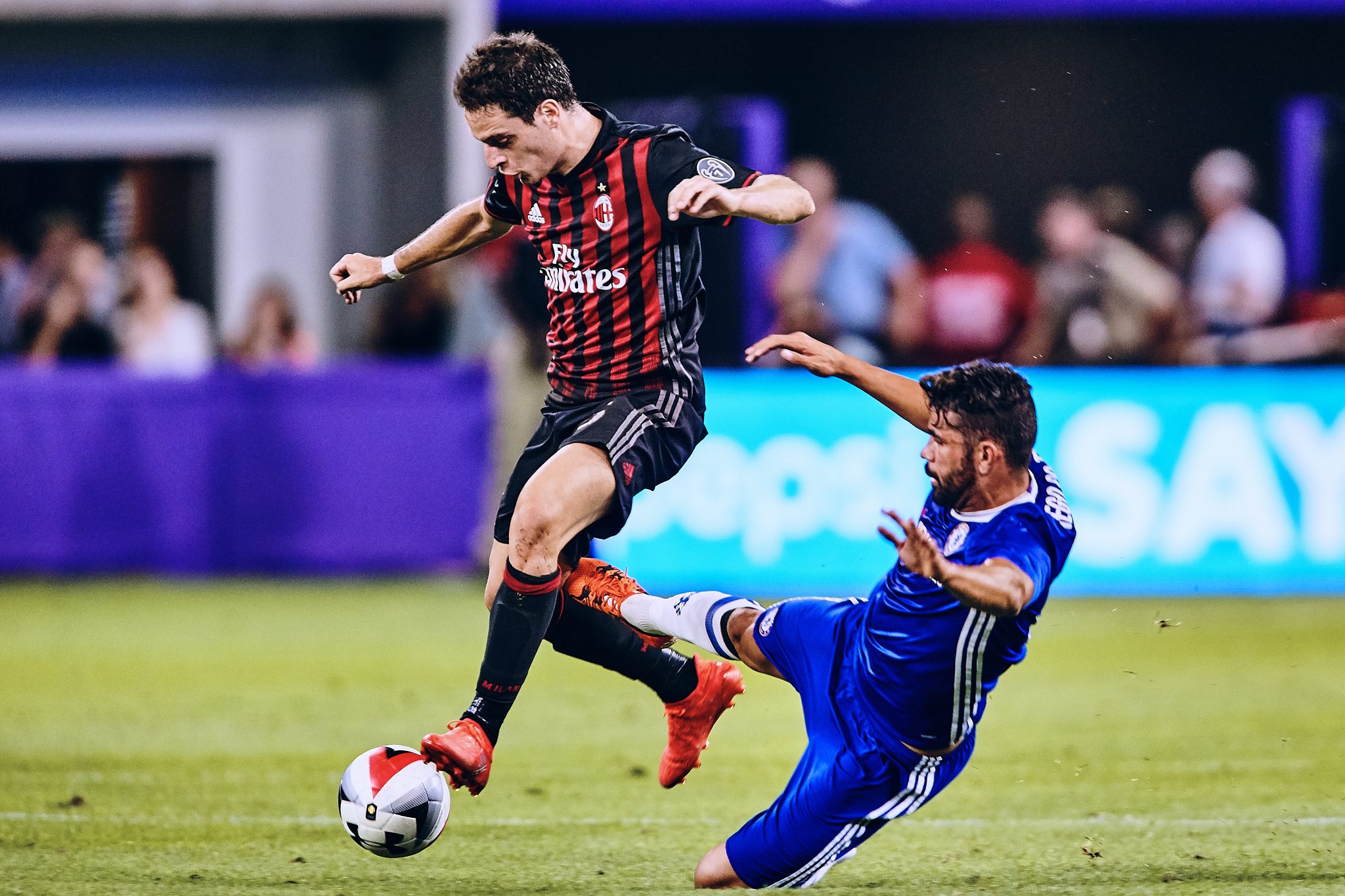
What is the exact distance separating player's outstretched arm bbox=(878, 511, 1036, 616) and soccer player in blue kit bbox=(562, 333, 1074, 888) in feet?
0.05

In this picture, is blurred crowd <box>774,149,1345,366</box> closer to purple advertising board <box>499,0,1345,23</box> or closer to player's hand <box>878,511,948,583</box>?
purple advertising board <box>499,0,1345,23</box>

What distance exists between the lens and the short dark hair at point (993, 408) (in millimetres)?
4145

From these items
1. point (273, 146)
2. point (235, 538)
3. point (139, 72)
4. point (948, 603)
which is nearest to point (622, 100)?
point (273, 146)

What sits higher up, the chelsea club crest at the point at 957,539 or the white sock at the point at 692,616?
the chelsea club crest at the point at 957,539

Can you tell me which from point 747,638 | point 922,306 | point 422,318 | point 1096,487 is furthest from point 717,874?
point 422,318

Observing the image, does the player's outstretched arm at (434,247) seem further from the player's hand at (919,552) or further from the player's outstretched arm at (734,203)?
the player's hand at (919,552)

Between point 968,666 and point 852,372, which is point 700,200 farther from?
point 968,666

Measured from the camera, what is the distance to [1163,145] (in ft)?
51.3

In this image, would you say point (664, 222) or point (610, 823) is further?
point (610, 823)

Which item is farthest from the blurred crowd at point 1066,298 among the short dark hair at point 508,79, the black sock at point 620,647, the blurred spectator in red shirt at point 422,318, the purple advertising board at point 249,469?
the short dark hair at point 508,79

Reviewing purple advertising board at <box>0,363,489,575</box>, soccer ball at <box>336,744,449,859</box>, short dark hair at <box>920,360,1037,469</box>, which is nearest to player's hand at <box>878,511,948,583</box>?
short dark hair at <box>920,360,1037,469</box>

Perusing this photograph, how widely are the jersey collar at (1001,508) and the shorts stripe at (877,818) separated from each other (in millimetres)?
593

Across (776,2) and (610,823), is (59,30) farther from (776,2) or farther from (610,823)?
(610,823)

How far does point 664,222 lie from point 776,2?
9.12m
